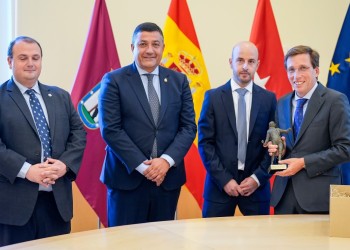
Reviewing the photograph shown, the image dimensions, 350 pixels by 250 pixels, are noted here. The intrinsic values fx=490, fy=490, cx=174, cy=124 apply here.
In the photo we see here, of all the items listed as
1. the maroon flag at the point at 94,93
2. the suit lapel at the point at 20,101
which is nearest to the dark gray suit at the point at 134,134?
the suit lapel at the point at 20,101

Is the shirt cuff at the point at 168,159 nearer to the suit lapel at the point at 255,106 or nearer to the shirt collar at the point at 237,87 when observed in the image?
the suit lapel at the point at 255,106

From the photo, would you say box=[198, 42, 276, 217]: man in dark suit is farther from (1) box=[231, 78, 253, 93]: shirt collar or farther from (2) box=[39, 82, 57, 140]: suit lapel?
(2) box=[39, 82, 57, 140]: suit lapel

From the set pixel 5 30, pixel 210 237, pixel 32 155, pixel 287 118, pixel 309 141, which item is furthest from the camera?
pixel 5 30

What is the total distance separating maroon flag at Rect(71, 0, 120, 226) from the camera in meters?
4.07

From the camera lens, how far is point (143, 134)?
3123mm

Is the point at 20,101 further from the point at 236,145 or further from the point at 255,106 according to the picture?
the point at 255,106

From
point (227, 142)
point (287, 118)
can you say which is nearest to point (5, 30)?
point (227, 142)

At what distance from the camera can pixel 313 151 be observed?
9.46ft

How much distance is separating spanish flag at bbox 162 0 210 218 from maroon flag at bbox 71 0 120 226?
1.74 feet

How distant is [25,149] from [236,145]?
1349 mm

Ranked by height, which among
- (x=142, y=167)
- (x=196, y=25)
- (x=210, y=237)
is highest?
(x=196, y=25)

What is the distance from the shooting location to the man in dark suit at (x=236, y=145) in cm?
323

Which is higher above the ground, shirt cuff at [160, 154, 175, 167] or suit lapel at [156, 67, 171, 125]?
suit lapel at [156, 67, 171, 125]

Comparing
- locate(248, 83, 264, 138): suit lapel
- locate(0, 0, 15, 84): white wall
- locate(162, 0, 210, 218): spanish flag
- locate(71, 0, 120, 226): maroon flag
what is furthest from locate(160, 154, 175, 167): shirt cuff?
locate(0, 0, 15, 84): white wall
